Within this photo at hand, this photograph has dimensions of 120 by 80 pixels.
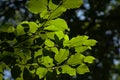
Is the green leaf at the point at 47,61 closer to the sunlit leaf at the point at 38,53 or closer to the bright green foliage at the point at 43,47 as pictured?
the bright green foliage at the point at 43,47

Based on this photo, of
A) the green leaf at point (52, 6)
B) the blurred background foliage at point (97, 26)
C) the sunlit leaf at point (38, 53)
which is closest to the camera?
the green leaf at point (52, 6)

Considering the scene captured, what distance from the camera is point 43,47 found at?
2.13 meters

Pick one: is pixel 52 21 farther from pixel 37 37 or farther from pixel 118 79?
pixel 118 79

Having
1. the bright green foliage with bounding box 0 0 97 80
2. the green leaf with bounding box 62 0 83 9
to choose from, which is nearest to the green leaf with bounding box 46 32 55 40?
the bright green foliage with bounding box 0 0 97 80

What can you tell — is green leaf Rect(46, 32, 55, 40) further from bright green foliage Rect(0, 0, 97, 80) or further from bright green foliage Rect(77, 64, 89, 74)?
bright green foliage Rect(77, 64, 89, 74)

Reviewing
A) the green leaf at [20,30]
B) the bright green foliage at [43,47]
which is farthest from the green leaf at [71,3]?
the green leaf at [20,30]

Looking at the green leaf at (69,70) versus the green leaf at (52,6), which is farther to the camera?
the green leaf at (69,70)

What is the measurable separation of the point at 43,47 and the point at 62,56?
9.1 inches

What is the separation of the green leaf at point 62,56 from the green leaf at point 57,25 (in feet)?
0.47

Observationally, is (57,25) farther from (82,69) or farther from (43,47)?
(82,69)

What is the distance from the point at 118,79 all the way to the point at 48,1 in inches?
309

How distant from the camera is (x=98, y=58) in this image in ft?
24.2

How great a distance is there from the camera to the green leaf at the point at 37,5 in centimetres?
188

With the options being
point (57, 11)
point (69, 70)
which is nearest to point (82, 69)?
point (69, 70)
